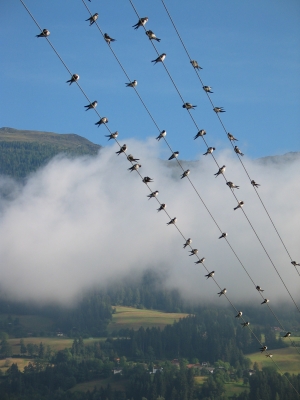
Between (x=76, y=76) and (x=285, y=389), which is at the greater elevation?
(x=76, y=76)

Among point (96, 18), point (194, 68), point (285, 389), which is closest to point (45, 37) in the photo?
point (96, 18)

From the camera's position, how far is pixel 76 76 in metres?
42.5

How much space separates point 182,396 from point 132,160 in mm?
163791

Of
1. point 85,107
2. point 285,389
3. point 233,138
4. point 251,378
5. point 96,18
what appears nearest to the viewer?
point 96,18

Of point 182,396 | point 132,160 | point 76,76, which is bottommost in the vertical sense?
point 182,396

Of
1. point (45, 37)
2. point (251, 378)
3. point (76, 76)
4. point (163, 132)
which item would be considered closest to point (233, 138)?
point (163, 132)

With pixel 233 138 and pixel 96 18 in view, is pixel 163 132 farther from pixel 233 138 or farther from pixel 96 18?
pixel 96 18

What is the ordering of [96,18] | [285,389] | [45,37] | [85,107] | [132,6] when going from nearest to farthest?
1. [132,6]
2. [45,37]
3. [96,18]
4. [85,107]
5. [285,389]

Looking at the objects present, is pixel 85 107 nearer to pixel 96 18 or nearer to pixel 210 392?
pixel 96 18

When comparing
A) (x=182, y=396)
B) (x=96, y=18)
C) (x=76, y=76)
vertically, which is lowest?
(x=182, y=396)

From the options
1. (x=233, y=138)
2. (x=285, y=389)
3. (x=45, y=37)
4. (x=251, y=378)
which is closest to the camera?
(x=45, y=37)

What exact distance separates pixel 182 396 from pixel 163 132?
159 meters

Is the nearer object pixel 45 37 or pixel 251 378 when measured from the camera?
pixel 45 37

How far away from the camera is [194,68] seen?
4866 centimetres
